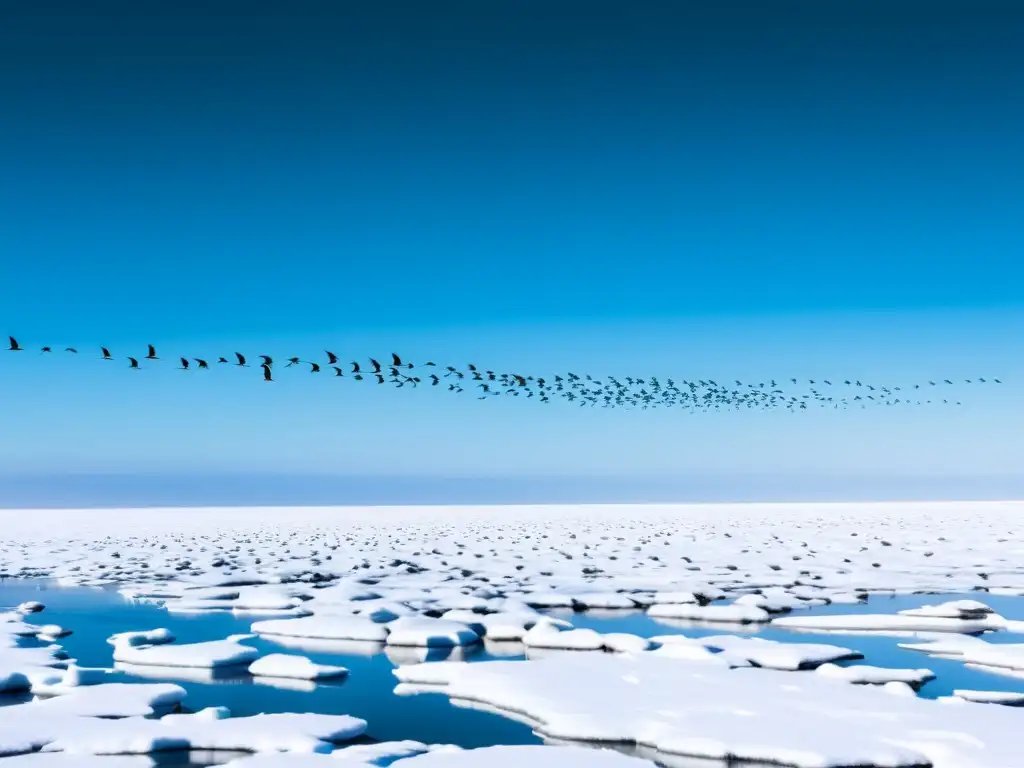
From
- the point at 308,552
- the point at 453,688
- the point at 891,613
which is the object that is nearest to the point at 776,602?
the point at 891,613

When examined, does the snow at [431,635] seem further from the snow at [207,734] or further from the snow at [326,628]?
the snow at [207,734]

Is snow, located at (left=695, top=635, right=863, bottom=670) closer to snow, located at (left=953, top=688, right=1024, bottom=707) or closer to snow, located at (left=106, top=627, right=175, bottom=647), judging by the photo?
snow, located at (left=953, top=688, right=1024, bottom=707)

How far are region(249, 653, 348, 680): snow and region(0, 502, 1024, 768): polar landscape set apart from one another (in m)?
0.02

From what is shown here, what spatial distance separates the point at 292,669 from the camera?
23.8 ft

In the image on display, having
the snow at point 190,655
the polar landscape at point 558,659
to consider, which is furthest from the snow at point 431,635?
the snow at point 190,655

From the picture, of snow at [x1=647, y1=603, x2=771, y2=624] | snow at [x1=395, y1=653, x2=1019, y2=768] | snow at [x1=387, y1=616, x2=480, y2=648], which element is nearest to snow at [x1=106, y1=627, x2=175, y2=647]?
snow at [x1=387, y1=616, x2=480, y2=648]

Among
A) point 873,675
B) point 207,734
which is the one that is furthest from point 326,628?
point 873,675

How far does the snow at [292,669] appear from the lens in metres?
7.19

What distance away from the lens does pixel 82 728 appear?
5.55 metres

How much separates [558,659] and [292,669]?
195 cm

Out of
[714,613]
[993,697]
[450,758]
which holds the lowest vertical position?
[450,758]

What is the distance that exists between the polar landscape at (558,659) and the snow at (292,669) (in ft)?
0.05

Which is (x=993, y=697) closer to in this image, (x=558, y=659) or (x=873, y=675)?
(x=873, y=675)

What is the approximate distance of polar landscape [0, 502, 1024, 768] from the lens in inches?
205
